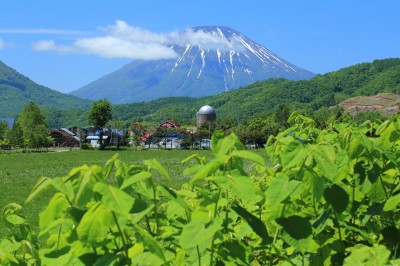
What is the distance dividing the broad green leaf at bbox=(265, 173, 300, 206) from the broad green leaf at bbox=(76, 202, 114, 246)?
43 cm

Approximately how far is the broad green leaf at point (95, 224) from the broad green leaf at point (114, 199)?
34mm

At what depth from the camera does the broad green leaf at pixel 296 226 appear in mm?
1504

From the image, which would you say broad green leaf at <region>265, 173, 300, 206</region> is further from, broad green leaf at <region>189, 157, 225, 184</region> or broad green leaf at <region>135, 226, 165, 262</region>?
broad green leaf at <region>135, 226, 165, 262</region>

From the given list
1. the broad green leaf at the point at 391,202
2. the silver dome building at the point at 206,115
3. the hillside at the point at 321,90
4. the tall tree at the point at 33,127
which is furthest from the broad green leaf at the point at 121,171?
the hillside at the point at 321,90

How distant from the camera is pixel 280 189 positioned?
136 cm

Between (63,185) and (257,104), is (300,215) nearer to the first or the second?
(63,185)

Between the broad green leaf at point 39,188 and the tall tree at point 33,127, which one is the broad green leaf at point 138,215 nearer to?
the broad green leaf at point 39,188

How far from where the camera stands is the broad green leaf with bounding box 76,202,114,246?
1131mm

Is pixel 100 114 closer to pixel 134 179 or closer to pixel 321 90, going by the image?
pixel 134 179

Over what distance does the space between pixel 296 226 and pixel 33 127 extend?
3210 inches

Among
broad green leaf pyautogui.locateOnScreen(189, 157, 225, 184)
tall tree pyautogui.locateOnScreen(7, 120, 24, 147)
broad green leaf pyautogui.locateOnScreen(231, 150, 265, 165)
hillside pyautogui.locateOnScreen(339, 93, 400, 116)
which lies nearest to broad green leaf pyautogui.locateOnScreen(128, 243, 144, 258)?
broad green leaf pyautogui.locateOnScreen(189, 157, 225, 184)

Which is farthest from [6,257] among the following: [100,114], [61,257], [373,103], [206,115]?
[373,103]

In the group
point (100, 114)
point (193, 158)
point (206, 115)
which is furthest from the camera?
point (206, 115)

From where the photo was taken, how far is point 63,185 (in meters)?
1.21
